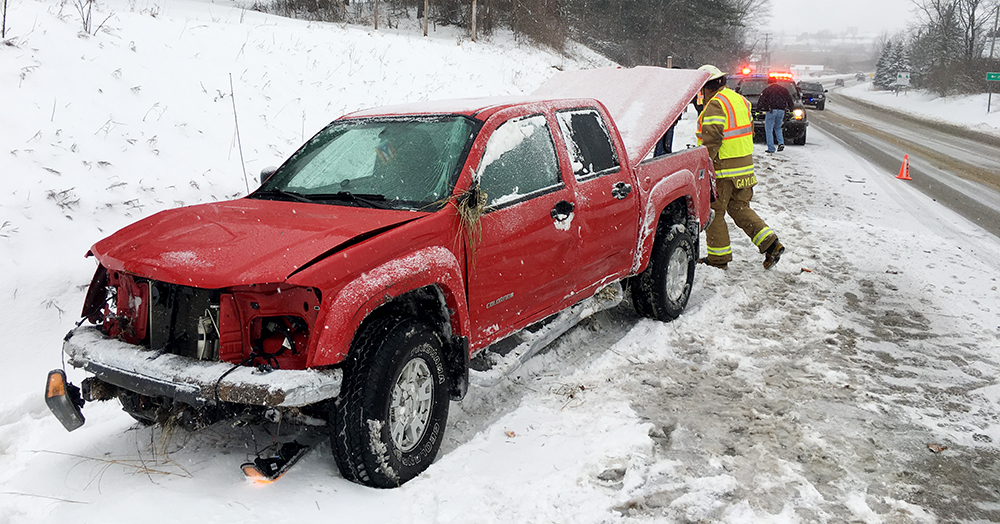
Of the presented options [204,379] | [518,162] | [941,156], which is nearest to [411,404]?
[204,379]

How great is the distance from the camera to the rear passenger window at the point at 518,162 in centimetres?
391

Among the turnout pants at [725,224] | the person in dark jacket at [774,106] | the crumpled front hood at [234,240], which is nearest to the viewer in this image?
the crumpled front hood at [234,240]

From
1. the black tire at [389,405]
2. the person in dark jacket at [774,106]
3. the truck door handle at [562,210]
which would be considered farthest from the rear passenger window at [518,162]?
the person in dark jacket at [774,106]

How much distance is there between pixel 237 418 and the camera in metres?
3.00

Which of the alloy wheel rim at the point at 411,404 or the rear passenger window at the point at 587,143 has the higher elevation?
the rear passenger window at the point at 587,143

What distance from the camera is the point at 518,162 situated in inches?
163

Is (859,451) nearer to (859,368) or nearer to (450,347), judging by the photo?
(859,368)

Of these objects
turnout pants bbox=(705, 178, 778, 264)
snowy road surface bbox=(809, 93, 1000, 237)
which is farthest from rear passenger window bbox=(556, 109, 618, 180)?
snowy road surface bbox=(809, 93, 1000, 237)

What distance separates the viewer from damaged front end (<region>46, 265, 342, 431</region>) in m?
2.81

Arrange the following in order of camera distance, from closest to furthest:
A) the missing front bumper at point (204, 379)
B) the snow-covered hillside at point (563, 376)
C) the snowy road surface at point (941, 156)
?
1. the missing front bumper at point (204, 379)
2. the snow-covered hillside at point (563, 376)
3. the snowy road surface at point (941, 156)

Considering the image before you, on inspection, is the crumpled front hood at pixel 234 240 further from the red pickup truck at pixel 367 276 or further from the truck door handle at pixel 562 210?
the truck door handle at pixel 562 210

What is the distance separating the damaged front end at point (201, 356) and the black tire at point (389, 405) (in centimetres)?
18

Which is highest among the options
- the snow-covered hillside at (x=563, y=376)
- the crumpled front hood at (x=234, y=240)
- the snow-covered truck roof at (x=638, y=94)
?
the snow-covered truck roof at (x=638, y=94)

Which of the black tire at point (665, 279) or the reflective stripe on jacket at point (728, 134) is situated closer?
the black tire at point (665, 279)
